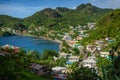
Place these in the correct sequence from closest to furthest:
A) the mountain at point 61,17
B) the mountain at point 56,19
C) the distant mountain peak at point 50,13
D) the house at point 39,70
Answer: the house at point 39,70, the mountain at point 56,19, the mountain at point 61,17, the distant mountain peak at point 50,13

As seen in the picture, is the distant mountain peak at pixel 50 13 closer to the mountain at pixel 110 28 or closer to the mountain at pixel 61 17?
the mountain at pixel 61 17

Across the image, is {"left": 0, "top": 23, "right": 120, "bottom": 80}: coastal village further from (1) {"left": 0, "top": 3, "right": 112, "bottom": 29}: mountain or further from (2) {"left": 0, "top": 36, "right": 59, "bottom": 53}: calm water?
(1) {"left": 0, "top": 3, "right": 112, "bottom": 29}: mountain

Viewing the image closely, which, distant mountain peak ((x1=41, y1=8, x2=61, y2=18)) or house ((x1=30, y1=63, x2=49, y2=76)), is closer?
house ((x1=30, y1=63, x2=49, y2=76))

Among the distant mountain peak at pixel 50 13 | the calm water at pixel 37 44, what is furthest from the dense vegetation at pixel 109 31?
the distant mountain peak at pixel 50 13

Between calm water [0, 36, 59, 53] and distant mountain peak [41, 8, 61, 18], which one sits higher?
distant mountain peak [41, 8, 61, 18]

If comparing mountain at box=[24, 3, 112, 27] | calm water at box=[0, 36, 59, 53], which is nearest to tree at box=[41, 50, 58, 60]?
calm water at box=[0, 36, 59, 53]

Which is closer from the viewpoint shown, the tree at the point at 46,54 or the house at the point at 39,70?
the house at the point at 39,70

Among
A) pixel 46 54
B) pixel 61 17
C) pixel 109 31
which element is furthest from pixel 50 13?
pixel 46 54

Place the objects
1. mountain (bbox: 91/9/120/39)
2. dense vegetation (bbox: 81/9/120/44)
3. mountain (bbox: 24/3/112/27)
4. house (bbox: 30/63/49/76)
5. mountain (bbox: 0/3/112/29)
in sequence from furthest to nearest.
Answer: mountain (bbox: 24/3/112/27)
mountain (bbox: 0/3/112/29)
mountain (bbox: 91/9/120/39)
dense vegetation (bbox: 81/9/120/44)
house (bbox: 30/63/49/76)

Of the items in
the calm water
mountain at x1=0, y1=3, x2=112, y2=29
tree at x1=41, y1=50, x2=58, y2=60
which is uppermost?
mountain at x1=0, y1=3, x2=112, y2=29

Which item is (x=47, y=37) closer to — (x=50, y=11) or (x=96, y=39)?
(x=96, y=39)

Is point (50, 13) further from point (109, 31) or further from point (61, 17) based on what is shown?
point (109, 31)

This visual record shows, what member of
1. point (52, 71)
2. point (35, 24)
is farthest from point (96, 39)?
point (35, 24)

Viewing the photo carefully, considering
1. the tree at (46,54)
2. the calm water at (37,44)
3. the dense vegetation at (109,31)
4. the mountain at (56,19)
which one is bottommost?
the calm water at (37,44)
